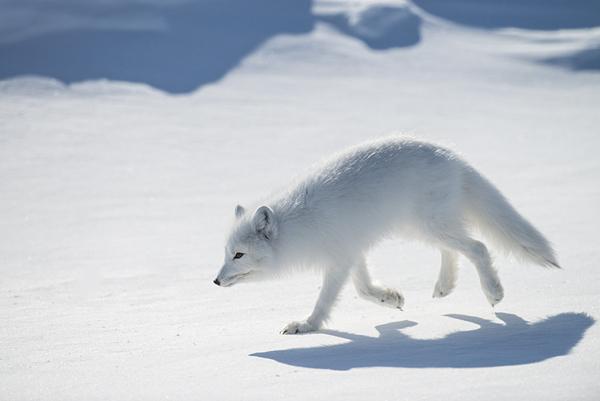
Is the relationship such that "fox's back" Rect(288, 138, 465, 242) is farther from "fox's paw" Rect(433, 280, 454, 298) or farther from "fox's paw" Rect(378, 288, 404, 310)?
"fox's paw" Rect(433, 280, 454, 298)

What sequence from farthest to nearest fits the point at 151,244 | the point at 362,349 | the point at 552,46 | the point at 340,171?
the point at 552,46 < the point at 151,244 < the point at 340,171 < the point at 362,349

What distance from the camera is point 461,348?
2918mm

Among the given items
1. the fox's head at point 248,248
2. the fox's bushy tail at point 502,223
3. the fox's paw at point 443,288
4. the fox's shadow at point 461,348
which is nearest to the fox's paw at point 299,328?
the fox's shadow at point 461,348

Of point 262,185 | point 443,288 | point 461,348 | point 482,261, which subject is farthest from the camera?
point 262,185

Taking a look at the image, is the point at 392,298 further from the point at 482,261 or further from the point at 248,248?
the point at 248,248

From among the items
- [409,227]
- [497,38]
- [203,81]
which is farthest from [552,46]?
[409,227]

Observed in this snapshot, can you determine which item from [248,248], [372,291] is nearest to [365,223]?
[372,291]

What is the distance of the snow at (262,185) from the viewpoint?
9.27 feet

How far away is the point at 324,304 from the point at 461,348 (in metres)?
0.87

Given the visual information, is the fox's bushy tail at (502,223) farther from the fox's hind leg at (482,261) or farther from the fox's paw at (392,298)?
the fox's paw at (392,298)

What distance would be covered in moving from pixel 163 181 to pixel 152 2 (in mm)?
5582

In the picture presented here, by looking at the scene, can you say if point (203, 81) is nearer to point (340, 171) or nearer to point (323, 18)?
point (323, 18)

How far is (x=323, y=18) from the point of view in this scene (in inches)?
480

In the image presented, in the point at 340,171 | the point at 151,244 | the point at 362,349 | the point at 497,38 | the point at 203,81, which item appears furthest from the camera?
the point at 497,38
